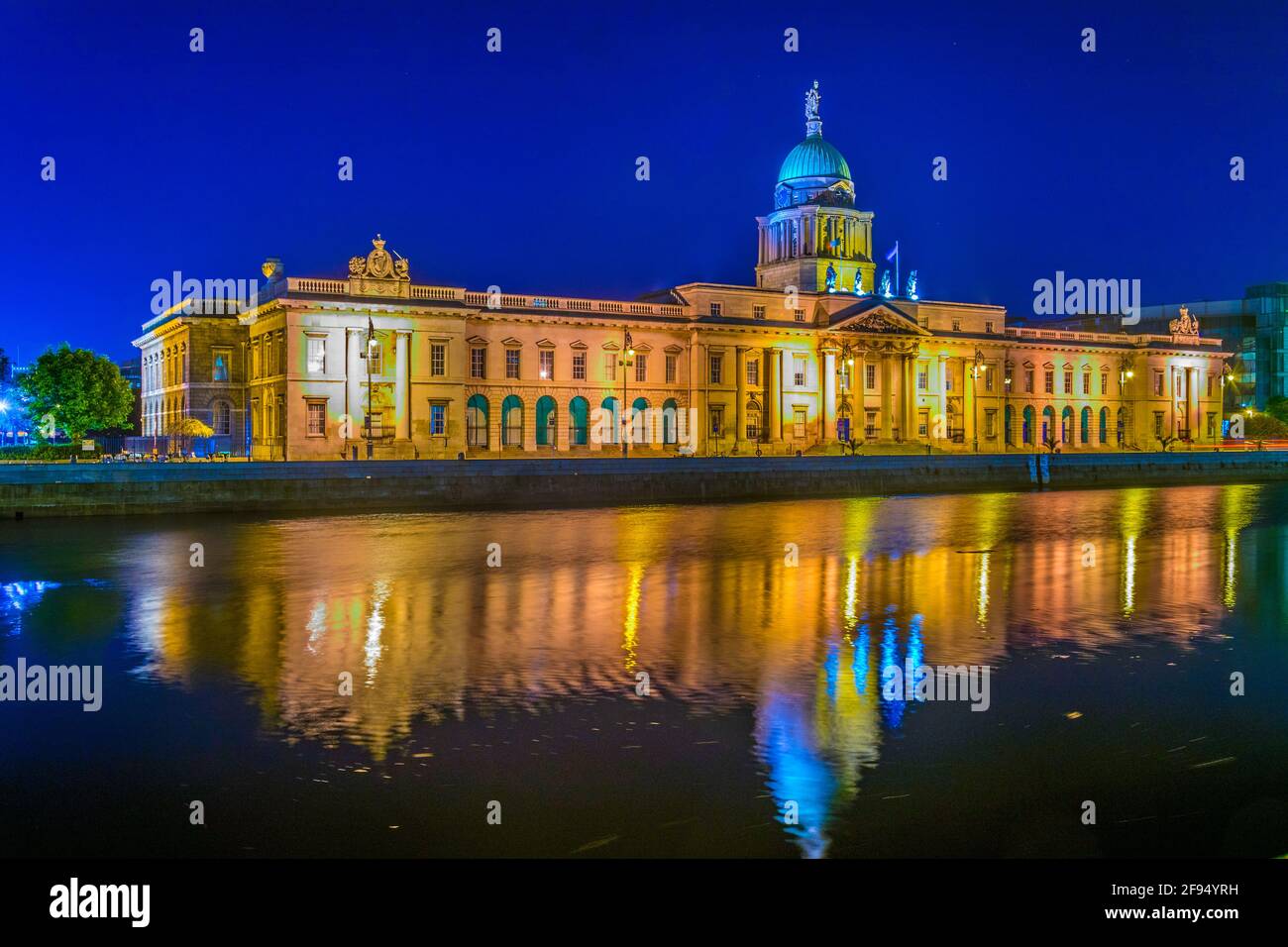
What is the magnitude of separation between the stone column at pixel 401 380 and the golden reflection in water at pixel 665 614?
33.6m

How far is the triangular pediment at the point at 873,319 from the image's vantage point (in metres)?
87.2

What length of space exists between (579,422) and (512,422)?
4550mm

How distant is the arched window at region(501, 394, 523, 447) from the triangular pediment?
23.2m

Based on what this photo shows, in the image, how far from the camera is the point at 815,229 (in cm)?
9444

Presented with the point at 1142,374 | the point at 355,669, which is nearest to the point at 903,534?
the point at 355,669

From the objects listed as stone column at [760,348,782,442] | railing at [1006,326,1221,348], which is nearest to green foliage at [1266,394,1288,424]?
railing at [1006,326,1221,348]

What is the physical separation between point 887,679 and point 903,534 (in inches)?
823

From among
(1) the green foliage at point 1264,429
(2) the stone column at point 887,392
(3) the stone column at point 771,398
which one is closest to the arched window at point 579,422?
(3) the stone column at point 771,398

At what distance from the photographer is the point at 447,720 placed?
496 inches

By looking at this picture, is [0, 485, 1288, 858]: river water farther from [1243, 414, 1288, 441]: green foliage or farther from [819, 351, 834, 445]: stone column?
[1243, 414, 1288, 441]: green foliage

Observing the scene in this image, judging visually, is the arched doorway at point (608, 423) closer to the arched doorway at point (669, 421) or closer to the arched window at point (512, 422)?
the arched doorway at point (669, 421)

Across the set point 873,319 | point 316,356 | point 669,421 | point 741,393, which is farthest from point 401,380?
point 873,319
